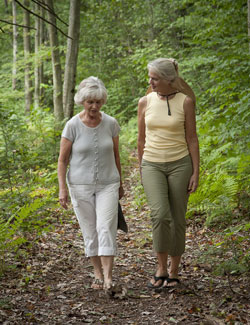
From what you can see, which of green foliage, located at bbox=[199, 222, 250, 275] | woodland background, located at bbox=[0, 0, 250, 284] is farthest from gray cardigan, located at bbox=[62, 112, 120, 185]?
green foliage, located at bbox=[199, 222, 250, 275]

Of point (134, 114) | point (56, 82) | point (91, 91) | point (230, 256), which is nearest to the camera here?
point (91, 91)

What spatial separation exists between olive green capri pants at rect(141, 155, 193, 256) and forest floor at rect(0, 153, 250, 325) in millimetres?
571

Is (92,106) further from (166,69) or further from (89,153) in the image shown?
(166,69)

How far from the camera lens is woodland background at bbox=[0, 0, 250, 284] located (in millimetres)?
5620

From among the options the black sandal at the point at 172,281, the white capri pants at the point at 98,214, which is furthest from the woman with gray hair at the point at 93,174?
the black sandal at the point at 172,281

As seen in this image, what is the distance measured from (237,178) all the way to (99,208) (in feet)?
10.3

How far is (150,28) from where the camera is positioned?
18984 mm

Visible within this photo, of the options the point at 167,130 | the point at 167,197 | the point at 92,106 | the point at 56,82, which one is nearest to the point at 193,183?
the point at 167,197

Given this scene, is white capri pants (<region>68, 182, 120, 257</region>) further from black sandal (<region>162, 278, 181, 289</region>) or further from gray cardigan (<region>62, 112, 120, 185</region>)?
black sandal (<region>162, 278, 181, 289</region>)

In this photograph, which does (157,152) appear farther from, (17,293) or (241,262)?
(17,293)

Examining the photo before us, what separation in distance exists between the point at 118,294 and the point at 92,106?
1.96m

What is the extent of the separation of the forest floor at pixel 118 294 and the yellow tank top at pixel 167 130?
139cm

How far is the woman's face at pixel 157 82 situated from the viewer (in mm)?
4137

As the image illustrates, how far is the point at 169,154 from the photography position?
4203 mm
